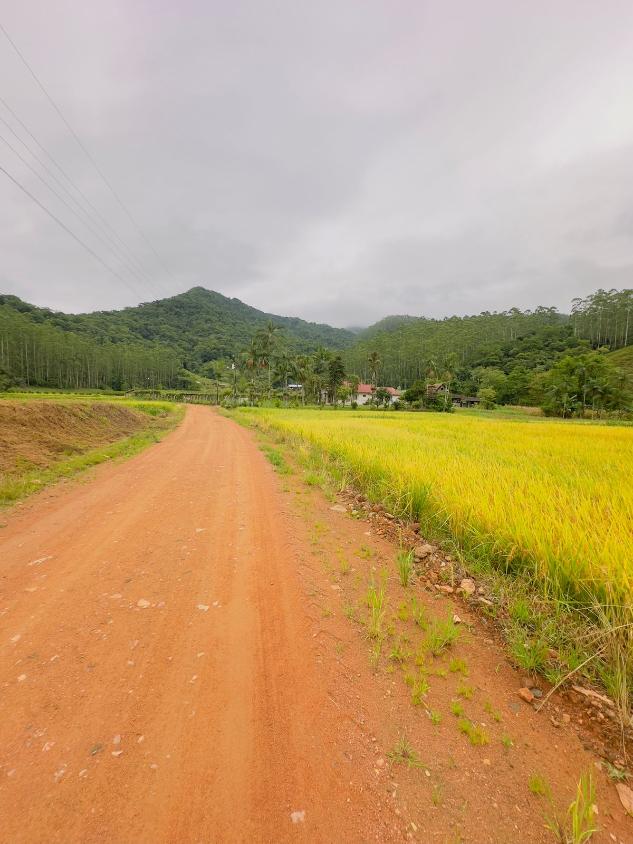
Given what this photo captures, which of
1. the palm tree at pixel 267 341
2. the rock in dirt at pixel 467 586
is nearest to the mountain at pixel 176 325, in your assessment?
the palm tree at pixel 267 341

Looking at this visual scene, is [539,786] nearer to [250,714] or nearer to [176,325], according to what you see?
[250,714]

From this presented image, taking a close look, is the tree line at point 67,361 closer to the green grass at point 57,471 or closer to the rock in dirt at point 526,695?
the green grass at point 57,471

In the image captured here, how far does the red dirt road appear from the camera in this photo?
1.75 meters

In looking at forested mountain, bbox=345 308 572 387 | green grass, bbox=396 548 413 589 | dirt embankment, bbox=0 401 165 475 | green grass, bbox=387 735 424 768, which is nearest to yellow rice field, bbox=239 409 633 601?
green grass, bbox=396 548 413 589

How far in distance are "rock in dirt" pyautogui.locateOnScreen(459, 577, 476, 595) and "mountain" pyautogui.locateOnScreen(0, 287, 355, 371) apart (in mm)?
98022

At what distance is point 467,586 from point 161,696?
10.3 ft

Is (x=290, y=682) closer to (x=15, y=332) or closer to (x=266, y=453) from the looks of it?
(x=266, y=453)

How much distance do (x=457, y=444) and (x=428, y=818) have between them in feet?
35.6

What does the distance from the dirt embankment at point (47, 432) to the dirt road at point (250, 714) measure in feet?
19.8

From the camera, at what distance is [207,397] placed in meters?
81.1

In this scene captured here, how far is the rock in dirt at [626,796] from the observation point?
1.79m

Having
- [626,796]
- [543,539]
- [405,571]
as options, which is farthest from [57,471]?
[626,796]

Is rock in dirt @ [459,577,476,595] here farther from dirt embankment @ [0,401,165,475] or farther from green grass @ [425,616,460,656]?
dirt embankment @ [0,401,165,475]

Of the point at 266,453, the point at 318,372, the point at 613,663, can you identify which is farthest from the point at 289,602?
the point at 318,372
